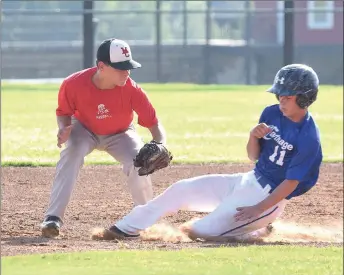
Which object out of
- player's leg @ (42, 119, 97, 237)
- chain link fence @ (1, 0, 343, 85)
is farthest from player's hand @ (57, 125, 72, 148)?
chain link fence @ (1, 0, 343, 85)

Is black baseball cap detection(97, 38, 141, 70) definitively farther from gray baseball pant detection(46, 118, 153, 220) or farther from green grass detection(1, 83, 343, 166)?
green grass detection(1, 83, 343, 166)

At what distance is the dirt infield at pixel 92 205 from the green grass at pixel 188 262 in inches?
16.7

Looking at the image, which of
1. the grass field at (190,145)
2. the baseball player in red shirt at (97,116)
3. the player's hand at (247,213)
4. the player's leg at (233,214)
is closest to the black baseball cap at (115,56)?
the baseball player in red shirt at (97,116)

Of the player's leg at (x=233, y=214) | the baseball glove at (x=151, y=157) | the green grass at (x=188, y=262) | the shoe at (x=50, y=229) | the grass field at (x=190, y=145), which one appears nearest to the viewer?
the green grass at (x=188, y=262)

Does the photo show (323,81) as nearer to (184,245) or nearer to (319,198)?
(319,198)

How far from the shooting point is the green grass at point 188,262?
4.87 meters

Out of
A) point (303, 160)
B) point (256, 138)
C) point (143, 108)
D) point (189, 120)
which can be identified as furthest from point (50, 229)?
point (189, 120)

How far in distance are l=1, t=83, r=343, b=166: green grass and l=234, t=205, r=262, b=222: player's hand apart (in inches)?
206

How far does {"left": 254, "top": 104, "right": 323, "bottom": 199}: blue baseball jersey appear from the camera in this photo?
20.3ft

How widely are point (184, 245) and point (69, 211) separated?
2.22m

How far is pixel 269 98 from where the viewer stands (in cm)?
2225

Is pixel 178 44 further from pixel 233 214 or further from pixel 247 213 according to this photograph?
pixel 247 213

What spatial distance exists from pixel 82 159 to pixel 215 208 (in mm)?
987

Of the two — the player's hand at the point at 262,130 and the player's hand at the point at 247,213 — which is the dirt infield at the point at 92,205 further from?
the player's hand at the point at 262,130
